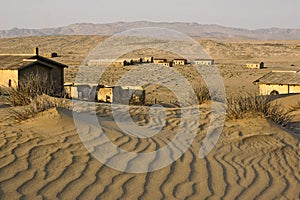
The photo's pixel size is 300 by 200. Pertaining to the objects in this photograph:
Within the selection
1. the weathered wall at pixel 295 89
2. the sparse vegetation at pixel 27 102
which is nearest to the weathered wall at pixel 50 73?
the sparse vegetation at pixel 27 102

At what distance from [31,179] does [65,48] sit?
89.9 meters

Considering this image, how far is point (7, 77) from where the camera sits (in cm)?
1730

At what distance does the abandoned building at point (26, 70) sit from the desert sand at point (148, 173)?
888 centimetres

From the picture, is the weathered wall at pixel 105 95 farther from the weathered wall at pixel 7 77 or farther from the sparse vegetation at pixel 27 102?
the sparse vegetation at pixel 27 102

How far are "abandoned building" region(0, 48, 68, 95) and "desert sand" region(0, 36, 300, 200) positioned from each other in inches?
350

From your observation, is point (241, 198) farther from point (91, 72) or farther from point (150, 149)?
point (91, 72)

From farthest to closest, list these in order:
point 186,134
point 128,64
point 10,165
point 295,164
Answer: point 128,64 < point 186,134 < point 295,164 < point 10,165

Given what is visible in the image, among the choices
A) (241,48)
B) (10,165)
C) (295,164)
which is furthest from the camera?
(241,48)

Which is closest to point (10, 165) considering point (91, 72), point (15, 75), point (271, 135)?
point (271, 135)

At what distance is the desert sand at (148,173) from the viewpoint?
489 centimetres

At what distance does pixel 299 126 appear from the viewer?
9.91 m

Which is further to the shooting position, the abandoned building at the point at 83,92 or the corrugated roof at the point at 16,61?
the corrugated roof at the point at 16,61

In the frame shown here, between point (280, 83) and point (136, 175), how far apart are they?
17002mm

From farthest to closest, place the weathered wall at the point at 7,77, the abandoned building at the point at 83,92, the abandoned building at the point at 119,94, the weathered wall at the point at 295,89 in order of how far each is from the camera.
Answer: the weathered wall at the point at 295,89 → the weathered wall at the point at 7,77 → the abandoned building at the point at 83,92 → the abandoned building at the point at 119,94
